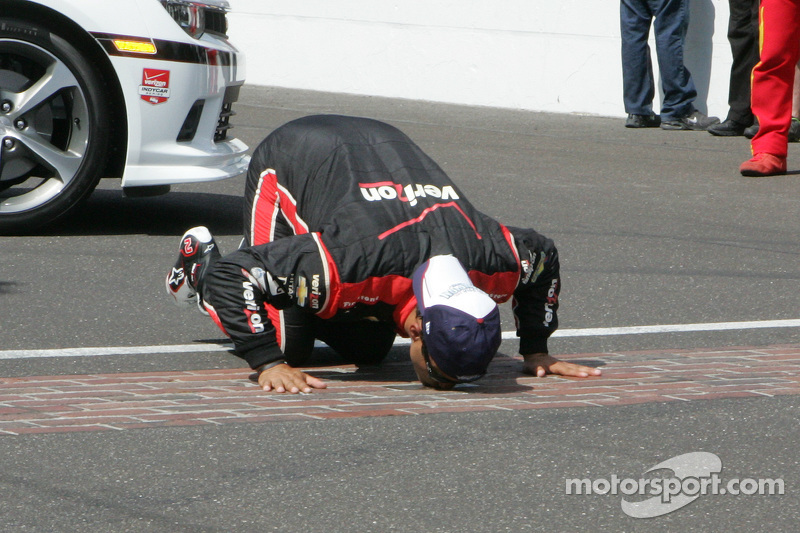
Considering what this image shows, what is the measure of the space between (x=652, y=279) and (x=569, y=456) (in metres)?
2.82

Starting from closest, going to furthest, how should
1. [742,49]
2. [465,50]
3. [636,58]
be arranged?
[742,49] → [636,58] → [465,50]

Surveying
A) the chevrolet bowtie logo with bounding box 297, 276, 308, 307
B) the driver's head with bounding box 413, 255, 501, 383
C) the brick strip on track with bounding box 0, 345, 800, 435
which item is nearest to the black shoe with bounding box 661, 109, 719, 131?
the brick strip on track with bounding box 0, 345, 800, 435

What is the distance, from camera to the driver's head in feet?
13.3

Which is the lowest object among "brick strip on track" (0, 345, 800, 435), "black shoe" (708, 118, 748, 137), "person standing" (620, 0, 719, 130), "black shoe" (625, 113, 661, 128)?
"black shoe" (625, 113, 661, 128)

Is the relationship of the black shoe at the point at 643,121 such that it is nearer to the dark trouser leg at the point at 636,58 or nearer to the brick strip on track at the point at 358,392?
the dark trouser leg at the point at 636,58

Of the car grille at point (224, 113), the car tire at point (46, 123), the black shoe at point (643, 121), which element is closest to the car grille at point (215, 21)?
the car grille at point (224, 113)

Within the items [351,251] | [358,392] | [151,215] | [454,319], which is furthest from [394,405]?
[151,215]

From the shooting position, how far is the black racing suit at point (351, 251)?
14.0 ft

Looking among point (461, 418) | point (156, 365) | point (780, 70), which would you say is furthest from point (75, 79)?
point (780, 70)

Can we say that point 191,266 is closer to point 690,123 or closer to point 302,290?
point 302,290

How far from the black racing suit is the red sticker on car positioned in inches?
65.4

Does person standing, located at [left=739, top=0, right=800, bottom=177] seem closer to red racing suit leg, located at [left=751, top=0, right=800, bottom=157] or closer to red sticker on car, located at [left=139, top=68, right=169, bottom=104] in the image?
red racing suit leg, located at [left=751, top=0, right=800, bottom=157]

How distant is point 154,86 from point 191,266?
1652 millimetres

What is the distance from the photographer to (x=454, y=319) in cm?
406
